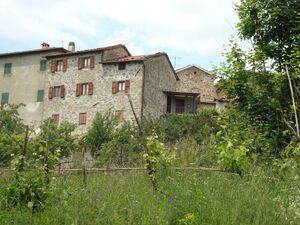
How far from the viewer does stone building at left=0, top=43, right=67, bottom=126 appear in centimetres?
4219

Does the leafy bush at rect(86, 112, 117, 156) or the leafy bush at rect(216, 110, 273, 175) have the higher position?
the leafy bush at rect(86, 112, 117, 156)

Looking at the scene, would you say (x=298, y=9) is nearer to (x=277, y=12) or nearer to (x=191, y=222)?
(x=277, y=12)

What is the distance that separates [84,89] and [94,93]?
1.14 metres

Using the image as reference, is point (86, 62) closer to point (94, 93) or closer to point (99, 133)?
point (94, 93)

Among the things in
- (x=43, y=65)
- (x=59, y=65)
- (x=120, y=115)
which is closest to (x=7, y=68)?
(x=43, y=65)

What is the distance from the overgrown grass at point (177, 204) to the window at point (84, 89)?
106 ft

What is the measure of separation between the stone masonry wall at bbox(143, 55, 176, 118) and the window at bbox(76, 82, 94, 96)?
470cm

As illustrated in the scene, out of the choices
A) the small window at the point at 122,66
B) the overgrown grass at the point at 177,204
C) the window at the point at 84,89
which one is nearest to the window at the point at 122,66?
the small window at the point at 122,66

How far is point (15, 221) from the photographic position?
6.18 m

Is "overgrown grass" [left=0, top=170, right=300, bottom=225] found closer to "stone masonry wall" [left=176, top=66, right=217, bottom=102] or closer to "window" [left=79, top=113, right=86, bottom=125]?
"window" [left=79, top=113, right=86, bottom=125]

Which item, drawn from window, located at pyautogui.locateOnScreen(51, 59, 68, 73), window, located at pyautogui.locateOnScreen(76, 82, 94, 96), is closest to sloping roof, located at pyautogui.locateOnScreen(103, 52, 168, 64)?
window, located at pyautogui.locateOnScreen(76, 82, 94, 96)

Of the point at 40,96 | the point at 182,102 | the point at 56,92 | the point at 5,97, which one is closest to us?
the point at 56,92

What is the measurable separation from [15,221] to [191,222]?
2.20m

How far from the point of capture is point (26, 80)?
43.4 m
